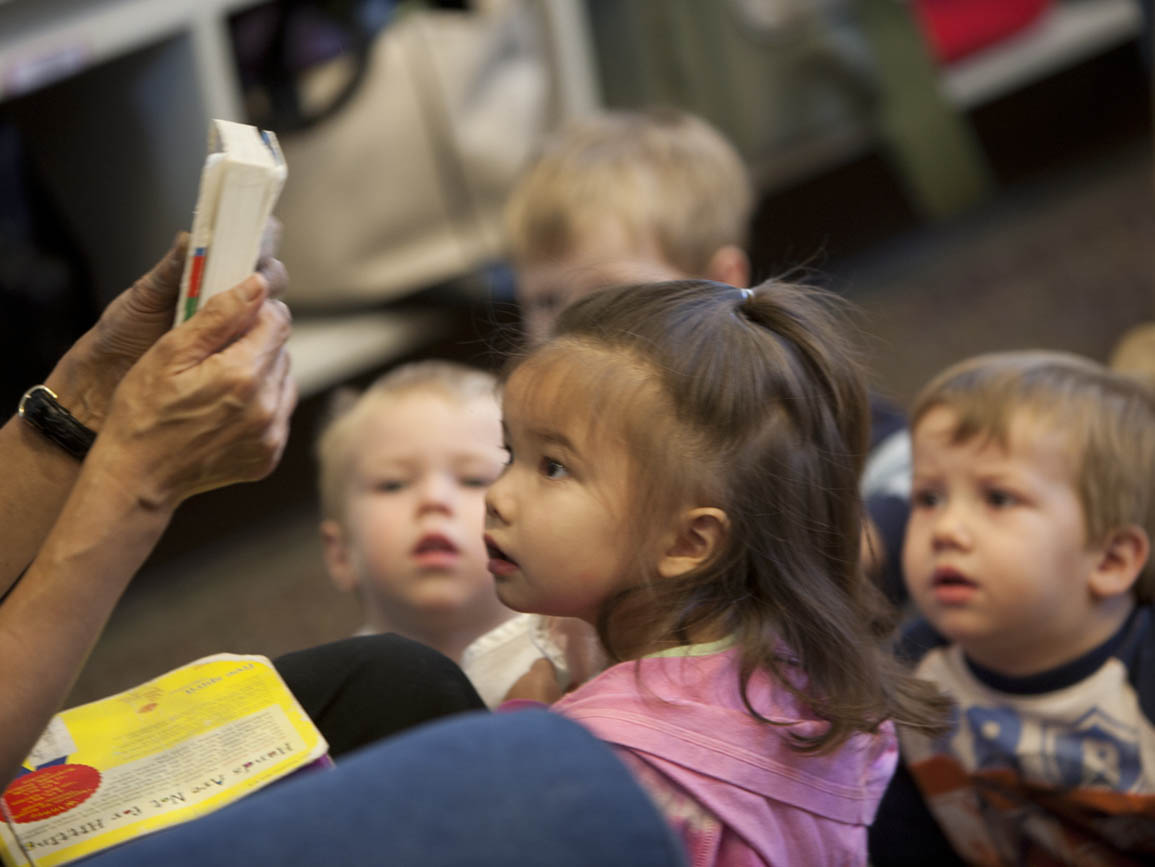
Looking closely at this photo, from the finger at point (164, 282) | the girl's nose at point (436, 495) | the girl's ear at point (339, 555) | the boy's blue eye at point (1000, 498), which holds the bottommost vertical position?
the boy's blue eye at point (1000, 498)

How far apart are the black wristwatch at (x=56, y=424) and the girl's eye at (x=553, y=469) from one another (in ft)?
0.98

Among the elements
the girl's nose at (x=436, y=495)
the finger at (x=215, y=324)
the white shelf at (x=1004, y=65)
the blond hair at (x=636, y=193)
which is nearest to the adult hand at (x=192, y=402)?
the finger at (x=215, y=324)

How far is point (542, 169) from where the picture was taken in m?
1.65

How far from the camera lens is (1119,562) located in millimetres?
1084

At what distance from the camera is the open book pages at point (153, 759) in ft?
2.39

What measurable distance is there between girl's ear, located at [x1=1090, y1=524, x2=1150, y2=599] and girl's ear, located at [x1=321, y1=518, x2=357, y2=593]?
66 cm

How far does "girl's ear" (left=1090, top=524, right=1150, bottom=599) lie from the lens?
3.53 feet

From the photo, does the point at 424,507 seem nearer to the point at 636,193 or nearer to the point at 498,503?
the point at 498,503

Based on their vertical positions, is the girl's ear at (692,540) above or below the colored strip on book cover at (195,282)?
below

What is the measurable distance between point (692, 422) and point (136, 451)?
12.8 inches

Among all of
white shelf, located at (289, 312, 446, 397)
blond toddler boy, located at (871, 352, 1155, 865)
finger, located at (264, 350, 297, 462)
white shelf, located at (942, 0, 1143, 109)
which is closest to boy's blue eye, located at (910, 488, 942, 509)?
blond toddler boy, located at (871, 352, 1155, 865)

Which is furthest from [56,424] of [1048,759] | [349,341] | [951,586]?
[349,341]

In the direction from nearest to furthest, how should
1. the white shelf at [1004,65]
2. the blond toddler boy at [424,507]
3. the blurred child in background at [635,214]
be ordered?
the blond toddler boy at [424,507], the blurred child in background at [635,214], the white shelf at [1004,65]

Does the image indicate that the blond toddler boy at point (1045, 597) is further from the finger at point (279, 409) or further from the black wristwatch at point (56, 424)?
the black wristwatch at point (56, 424)
